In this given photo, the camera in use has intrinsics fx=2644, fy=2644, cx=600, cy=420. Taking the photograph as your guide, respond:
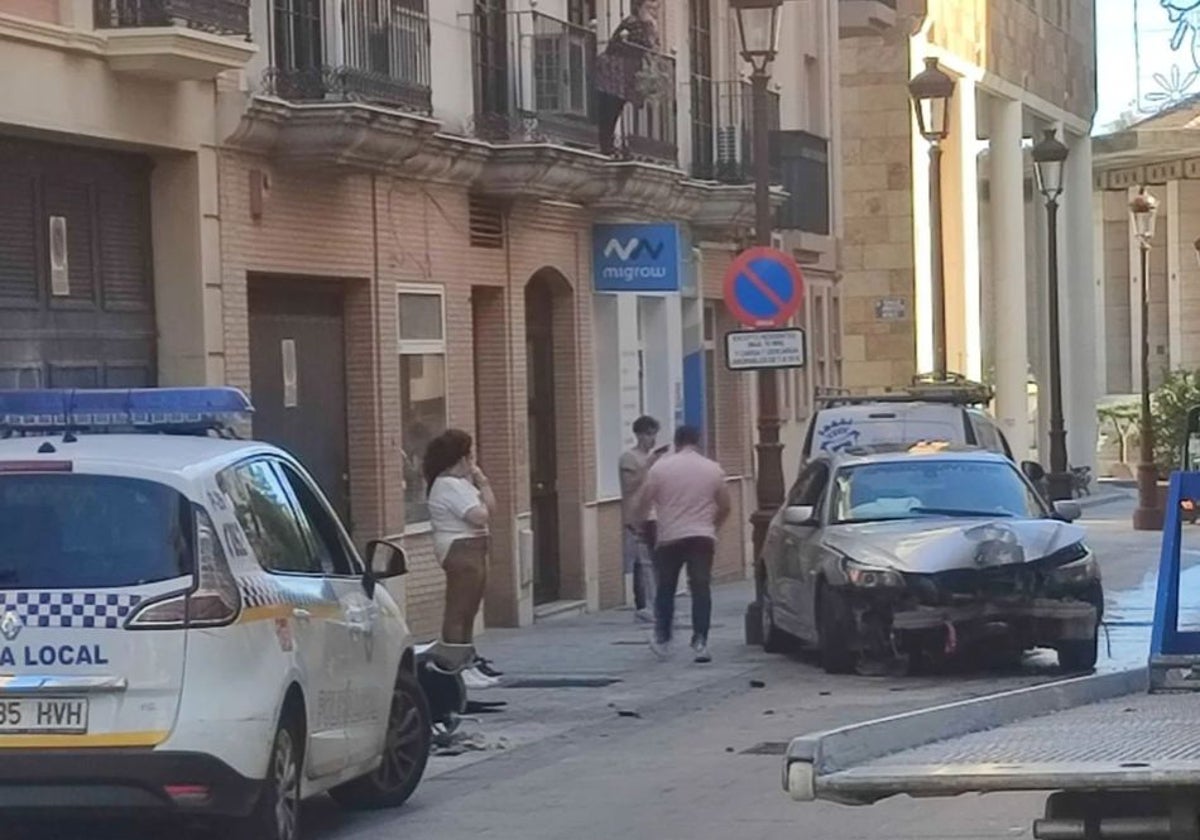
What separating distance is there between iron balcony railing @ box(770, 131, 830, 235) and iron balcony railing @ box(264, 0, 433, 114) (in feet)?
41.1

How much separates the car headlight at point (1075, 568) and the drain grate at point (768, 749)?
406cm

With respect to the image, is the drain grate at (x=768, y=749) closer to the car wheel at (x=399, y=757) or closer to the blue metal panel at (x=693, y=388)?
the car wheel at (x=399, y=757)

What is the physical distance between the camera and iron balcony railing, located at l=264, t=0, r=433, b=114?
1952 centimetres

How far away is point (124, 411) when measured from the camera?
1127 cm

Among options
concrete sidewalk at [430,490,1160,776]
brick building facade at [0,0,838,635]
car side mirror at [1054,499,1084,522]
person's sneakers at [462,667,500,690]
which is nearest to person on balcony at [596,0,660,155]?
brick building facade at [0,0,838,635]

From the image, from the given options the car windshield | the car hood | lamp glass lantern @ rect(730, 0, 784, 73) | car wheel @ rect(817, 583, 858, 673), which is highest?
lamp glass lantern @ rect(730, 0, 784, 73)

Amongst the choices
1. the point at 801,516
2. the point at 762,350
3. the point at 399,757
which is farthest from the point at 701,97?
the point at 399,757

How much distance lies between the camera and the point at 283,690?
1040 centimetres

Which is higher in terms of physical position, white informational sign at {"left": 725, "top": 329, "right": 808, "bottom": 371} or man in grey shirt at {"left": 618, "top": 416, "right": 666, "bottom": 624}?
white informational sign at {"left": 725, "top": 329, "right": 808, "bottom": 371}

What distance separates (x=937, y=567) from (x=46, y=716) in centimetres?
922

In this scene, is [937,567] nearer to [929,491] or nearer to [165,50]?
[929,491]

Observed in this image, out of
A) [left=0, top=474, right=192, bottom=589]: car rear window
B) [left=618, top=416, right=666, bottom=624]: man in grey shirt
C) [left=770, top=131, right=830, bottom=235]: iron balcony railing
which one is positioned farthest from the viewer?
[left=770, top=131, right=830, bottom=235]: iron balcony railing

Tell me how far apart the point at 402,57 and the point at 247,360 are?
3.23 m

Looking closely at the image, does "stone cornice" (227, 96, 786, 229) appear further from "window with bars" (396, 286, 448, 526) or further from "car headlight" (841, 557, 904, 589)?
"car headlight" (841, 557, 904, 589)
